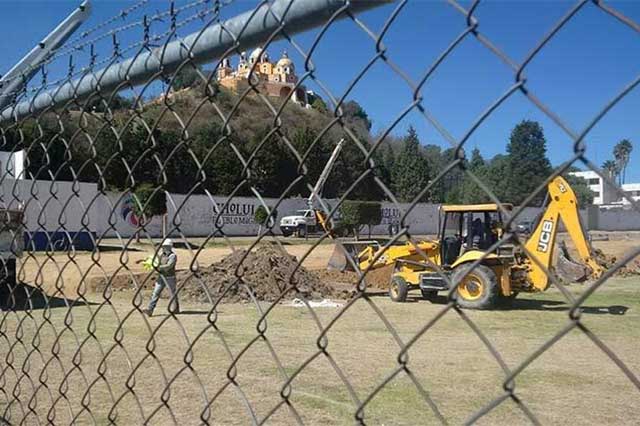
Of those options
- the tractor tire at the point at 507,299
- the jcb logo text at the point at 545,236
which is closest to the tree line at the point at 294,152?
the jcb logo text at the point at 545,236

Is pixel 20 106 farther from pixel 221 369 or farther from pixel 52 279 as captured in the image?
pixel 52 279

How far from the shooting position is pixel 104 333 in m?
10.7

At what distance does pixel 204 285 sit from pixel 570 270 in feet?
50.0

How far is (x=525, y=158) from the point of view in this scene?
199 centimetres

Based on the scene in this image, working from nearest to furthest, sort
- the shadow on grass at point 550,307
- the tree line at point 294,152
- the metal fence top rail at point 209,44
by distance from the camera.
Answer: the tree line at point 294,152 → the metal fence top rail at point 209,44 → the shadow on grass at point 550,307

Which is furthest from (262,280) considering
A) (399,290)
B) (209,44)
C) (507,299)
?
(209,44)

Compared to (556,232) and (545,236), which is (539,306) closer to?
(556,232)

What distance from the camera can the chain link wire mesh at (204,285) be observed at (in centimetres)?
166

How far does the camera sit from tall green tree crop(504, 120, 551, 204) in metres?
1.55

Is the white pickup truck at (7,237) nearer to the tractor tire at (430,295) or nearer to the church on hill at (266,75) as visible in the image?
the church on hill at (266,75)

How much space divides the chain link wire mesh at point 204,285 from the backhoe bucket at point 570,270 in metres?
3.02

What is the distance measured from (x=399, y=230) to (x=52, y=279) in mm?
19156

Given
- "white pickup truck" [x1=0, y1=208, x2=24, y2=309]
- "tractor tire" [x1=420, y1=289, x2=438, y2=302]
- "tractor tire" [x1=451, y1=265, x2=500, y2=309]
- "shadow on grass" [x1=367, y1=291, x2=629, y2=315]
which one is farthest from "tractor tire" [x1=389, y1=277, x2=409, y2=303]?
"white pickup truck" [x1=0, y1=208, x2=24, y2=309]

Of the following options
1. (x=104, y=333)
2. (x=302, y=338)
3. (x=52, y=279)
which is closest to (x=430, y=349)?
(x=302, y=338)
